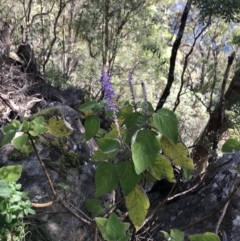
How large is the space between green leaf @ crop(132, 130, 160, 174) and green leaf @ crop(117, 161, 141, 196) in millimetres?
57

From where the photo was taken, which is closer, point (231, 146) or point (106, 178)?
point (106, 178)

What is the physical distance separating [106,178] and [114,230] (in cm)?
15

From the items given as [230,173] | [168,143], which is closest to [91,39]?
[230,173]

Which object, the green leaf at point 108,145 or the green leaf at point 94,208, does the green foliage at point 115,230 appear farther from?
the green leaf at point 94,208

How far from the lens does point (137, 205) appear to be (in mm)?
1131

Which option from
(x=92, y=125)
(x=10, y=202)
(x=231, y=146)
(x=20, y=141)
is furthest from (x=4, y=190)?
(x=231, y=146)

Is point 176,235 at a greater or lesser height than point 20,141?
lesser

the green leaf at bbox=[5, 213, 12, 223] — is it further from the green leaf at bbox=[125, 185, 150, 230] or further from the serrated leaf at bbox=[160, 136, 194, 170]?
the serrated leaf at bbox=[160, 136, 194, 170]

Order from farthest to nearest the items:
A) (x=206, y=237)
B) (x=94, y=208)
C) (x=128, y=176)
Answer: (x=94, y=208) → (x=128, y=176) → (x=206, y=237)

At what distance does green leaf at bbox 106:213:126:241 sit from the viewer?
0.92 meters

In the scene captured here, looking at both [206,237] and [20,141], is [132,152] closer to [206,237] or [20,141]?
[206,237]

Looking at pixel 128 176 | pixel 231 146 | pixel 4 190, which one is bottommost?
pixel 4 190

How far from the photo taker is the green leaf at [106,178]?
101 cm

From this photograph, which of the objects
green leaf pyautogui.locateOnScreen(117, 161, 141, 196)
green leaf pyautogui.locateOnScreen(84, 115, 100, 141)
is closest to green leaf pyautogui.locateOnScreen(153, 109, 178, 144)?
green leaf pyautogui.locateOnScreen(117, 161, 141, 196)
